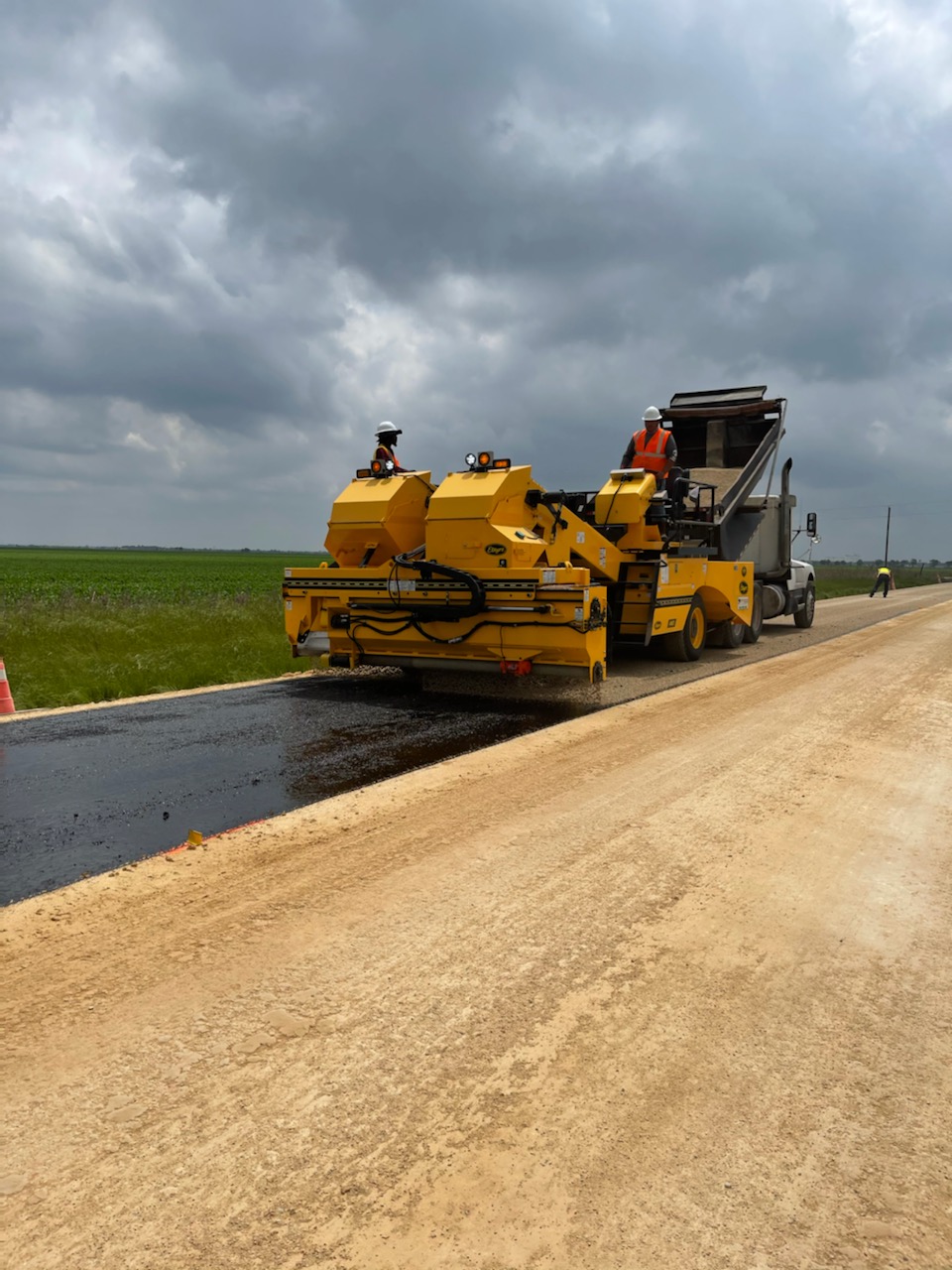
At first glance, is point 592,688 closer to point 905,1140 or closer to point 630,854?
point 630,854

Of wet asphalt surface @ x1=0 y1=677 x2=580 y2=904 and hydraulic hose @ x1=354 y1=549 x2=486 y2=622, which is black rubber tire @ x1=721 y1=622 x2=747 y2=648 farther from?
hydraulic hose @ x1=354 y1=549 x2=486 y2=622

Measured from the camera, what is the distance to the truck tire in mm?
10883

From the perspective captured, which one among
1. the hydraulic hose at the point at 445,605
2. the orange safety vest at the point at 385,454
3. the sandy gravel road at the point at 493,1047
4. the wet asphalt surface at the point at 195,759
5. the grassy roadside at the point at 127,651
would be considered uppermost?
the orange safety vest at the point at 385,454

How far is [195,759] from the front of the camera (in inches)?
236

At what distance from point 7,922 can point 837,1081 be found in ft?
9.54

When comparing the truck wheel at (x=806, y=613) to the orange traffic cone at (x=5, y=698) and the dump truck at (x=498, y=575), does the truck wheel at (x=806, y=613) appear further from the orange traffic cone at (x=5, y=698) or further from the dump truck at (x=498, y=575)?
the orange traffic cone at (x=5, y=698)

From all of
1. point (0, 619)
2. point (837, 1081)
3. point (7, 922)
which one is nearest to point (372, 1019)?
point (837, 1081)

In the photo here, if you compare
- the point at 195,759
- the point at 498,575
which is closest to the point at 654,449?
the point at 498,575

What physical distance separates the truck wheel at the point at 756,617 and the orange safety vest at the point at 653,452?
3595 millimetres

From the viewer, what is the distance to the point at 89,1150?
209 centimetres

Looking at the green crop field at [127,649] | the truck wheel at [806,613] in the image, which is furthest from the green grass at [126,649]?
the truck wheel at [806,613]

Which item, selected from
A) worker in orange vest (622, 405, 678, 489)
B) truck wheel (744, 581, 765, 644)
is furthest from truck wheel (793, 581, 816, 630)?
worker in orange vest (622, 405, 678, 489)

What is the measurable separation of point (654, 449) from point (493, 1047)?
883 cm

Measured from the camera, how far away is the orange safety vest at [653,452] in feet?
34.0
